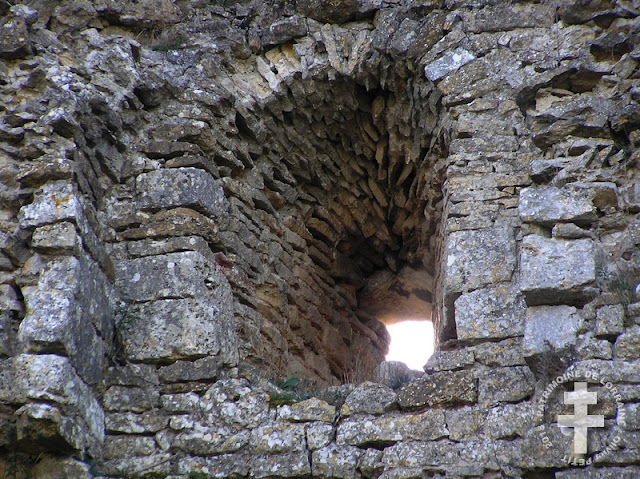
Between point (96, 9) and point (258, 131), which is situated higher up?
point (96, 9)

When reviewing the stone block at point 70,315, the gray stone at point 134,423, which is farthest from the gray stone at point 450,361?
the stone block at point 70,315

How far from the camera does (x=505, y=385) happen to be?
165 inches

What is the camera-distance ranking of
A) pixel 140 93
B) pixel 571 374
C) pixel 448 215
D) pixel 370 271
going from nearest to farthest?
pixel 571 374
pixel 448 215
pixel 140 93
pixel 370 271

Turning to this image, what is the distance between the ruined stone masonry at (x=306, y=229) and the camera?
13.4ft

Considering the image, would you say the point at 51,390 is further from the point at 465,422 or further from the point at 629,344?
the point at 629,344

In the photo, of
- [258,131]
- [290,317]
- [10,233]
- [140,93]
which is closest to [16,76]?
[140,93]

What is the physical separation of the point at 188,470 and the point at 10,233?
1690 millimetres

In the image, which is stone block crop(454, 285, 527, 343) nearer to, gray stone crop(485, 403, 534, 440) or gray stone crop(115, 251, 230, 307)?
gray stone crop(485, 403, 534, 440)

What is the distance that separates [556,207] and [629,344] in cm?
100

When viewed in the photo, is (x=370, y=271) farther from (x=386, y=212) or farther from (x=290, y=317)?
(x=290, y=317)

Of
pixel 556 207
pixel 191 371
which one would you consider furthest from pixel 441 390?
pixel 191 371

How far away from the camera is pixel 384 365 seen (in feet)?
16.7

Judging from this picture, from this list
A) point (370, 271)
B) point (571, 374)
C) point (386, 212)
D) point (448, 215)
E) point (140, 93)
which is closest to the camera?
point (571, 374)
